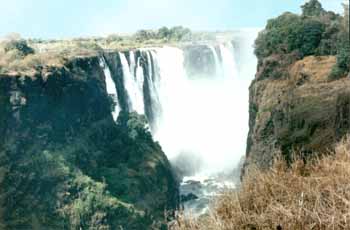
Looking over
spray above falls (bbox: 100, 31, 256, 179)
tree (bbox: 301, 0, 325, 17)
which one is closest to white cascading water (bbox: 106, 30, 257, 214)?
spray above falls (bbox: 100, 31, 256, 179)

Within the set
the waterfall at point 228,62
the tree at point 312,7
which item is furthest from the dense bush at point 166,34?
the tree at point 312,7

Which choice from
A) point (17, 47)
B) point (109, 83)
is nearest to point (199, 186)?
point (109, 83)

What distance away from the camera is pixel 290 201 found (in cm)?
419

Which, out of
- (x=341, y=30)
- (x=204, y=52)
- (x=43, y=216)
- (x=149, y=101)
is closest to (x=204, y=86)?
(x=204, y=52)

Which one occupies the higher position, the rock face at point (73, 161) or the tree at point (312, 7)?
the tree at point (312, 7)

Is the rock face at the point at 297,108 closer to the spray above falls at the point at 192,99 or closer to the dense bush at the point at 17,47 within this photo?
the spray above falls at the point at 192,99

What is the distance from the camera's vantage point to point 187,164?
38281mm

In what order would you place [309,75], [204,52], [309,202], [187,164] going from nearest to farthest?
[309,202] → [309,75] → [187,164] → [204,52]

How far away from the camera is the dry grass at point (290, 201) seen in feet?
12.8

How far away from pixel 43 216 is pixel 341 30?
53.1 ft

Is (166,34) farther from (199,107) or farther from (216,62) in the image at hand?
(199,107)

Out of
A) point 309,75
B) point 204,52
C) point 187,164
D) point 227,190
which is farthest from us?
point 204,52

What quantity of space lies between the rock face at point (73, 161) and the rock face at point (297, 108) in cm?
650

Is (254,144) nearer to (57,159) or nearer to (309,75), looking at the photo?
(309,75)
